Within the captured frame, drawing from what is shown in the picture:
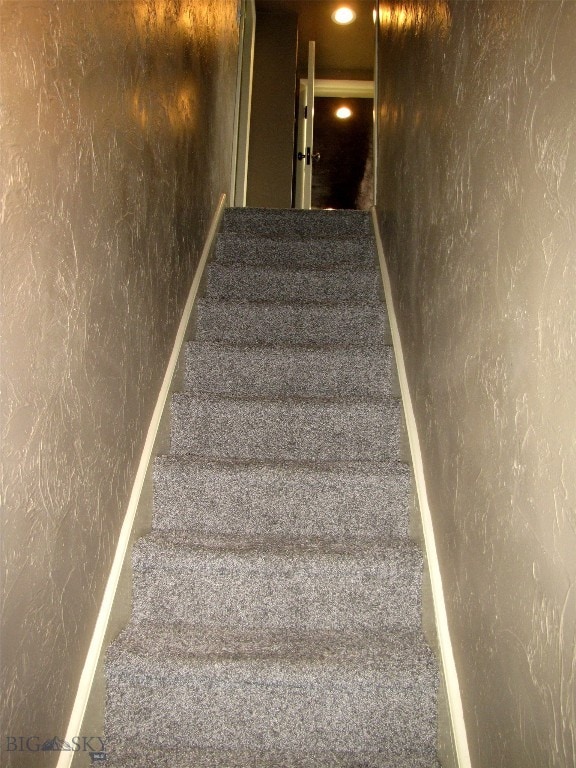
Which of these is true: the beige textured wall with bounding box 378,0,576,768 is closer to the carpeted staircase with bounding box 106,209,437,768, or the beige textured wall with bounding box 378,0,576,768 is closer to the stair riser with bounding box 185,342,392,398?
the carpeted staircase with bounding box 106,209,437,768

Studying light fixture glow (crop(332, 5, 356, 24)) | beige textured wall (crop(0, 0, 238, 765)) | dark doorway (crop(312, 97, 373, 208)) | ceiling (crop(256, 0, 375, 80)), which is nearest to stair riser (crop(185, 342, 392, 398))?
beige textured wall (crop(0, 0, 238, 765))

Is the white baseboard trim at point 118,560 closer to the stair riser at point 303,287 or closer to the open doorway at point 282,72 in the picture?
the stair riser at point 303,287

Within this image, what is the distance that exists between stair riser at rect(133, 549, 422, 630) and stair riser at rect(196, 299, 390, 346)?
99 centimetres

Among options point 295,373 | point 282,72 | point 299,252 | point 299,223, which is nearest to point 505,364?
point 295,373

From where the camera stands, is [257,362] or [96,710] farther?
[257,362]

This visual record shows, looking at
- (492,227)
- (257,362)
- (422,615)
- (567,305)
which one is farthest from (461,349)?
(257,362)

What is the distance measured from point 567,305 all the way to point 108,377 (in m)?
0.99

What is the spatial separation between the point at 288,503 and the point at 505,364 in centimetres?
81

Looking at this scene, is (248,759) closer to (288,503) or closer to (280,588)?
(280,588)

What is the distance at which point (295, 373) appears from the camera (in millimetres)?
2049

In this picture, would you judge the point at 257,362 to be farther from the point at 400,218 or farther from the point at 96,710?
the point at 96,710

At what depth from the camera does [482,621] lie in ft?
3.50

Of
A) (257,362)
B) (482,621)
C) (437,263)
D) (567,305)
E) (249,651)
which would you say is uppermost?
(437,263)

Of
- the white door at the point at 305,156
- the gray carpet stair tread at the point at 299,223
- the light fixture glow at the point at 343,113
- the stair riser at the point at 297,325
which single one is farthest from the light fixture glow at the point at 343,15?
the stair riser at the point at 297,325
